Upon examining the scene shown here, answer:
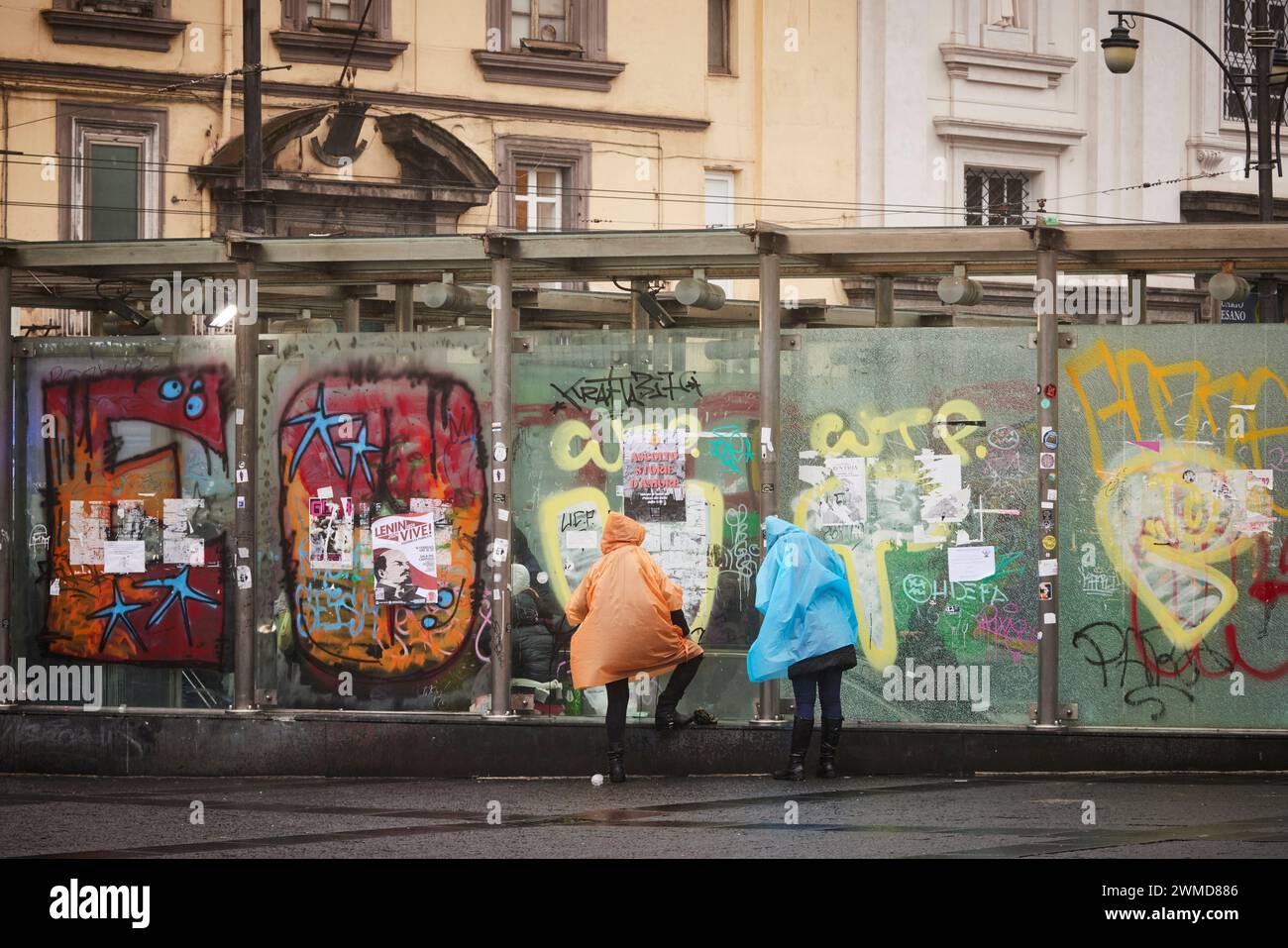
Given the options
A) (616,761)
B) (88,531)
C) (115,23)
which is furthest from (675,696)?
(115,23)

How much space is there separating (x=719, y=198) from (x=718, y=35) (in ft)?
8.20

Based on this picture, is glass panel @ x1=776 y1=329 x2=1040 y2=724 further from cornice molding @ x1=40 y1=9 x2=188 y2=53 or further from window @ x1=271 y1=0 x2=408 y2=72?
cornice molding @ x1=40 y1=9 x2=188 y2=53

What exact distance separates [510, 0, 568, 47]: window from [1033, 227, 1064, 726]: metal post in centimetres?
1723

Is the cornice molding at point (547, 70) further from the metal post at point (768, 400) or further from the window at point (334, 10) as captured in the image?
the metal post at point (768, 400)

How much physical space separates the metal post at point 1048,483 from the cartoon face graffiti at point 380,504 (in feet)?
11.8

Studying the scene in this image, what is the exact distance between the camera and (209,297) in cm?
1455

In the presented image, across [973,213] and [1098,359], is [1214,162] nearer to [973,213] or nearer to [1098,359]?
[973,213]

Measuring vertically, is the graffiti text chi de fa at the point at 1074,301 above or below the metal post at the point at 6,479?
above

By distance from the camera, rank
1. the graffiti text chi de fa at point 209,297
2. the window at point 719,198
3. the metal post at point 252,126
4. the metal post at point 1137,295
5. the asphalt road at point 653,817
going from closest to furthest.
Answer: the asphalt road at point 653,817, the graffiti text chi de fa at point 209,297, the metal post at point 1137,295, the metal post at point 252,126, the window at point 719,198

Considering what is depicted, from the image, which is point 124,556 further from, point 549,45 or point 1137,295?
point 549,45

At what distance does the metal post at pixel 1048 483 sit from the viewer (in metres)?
13.3

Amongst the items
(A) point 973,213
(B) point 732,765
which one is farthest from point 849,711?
(A) point 973,213

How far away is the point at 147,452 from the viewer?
570 inches

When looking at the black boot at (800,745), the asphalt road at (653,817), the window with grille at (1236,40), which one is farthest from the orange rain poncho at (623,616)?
the window with grille at (1236,40)
